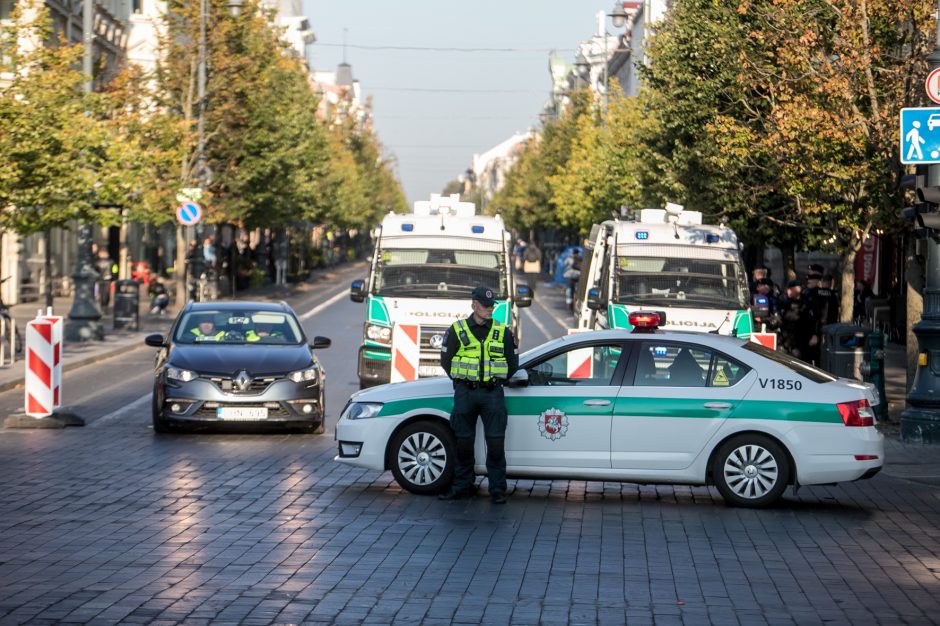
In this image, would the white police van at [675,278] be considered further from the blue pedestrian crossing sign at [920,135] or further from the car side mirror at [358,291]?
the blue pedestrian crossing sign at [920,135]

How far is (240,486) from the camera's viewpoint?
1320cm

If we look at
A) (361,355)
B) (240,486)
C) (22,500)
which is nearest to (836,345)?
(361,355)

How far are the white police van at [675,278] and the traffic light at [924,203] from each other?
5.16 m

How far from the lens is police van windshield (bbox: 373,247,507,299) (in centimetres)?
2200

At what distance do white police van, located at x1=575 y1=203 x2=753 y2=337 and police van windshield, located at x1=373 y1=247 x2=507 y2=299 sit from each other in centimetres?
148

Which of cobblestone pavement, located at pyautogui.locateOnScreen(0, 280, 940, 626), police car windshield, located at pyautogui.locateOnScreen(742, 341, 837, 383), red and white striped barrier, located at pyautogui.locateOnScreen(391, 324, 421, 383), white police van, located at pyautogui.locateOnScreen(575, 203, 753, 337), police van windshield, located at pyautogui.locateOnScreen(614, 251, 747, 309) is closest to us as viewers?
cobblestone pavement, located at pyautogui.locateOnScreen(0, 280, 940, 626)

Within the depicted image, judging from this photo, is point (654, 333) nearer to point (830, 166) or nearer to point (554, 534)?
point (554, 534)

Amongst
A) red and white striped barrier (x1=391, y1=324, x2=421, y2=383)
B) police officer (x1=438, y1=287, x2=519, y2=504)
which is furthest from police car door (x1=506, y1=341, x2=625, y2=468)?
red and white striped barrier (x1=391, y1=324, x2=421, y2=383)

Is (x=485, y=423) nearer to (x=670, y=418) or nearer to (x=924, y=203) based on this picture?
(x=670, y=418)

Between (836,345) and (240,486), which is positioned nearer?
(240,486)

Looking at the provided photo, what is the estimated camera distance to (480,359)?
40.3 feet

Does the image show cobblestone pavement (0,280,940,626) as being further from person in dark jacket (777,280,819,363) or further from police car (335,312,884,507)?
person in dark jacket (777,280,819,363)

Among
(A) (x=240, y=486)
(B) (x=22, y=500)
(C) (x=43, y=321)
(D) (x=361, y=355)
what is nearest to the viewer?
(B) (x=22, y=500)

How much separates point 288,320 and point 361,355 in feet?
9.23
